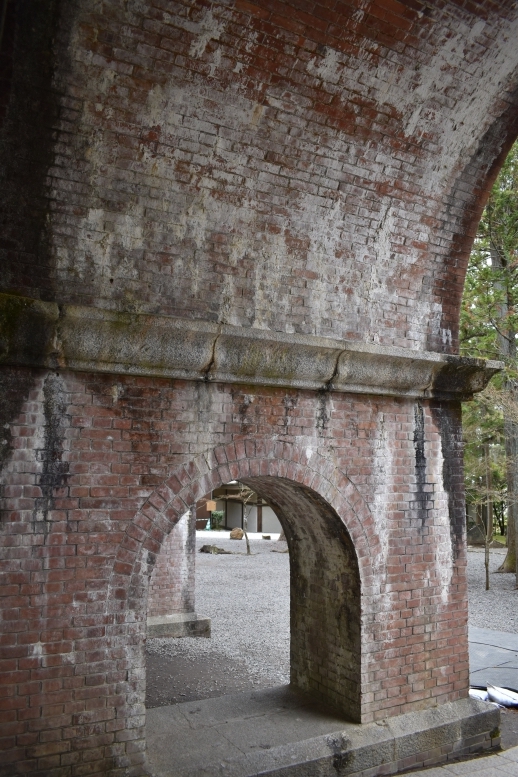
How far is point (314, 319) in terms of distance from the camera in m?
5.16

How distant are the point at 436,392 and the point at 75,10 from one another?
13.3 ft

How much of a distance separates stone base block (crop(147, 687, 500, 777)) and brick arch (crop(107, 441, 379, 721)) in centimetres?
27

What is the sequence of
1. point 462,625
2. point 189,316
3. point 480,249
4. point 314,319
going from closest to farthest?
point 189,316 → point 314,319 → point 462,625 → point 480,249

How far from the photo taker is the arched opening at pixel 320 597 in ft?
17.0

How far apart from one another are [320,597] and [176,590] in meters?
4.55

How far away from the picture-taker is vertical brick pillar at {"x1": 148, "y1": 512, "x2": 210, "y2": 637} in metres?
9.48

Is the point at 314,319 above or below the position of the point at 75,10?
below

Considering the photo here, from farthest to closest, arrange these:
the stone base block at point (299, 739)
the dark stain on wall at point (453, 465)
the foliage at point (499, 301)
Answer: the foliage at point (499, 301)
the dark stain on wall at point (453, 465)
the stone base block at point (299, 739)

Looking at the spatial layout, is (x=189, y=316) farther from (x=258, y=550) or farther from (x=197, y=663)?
(x=258, y=550)

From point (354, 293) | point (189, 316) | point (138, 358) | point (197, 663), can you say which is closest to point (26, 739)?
point (138, 358)

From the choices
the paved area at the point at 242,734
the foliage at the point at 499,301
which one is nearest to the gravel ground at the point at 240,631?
the paved area at the point at 242,734

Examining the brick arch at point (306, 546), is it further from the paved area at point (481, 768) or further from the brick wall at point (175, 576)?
the brick wall at point (175, 576)

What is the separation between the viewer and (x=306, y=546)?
5875mm

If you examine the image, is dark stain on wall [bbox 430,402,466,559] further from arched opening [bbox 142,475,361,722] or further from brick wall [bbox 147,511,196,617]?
brick wall [bbox 147,511,196,617]
